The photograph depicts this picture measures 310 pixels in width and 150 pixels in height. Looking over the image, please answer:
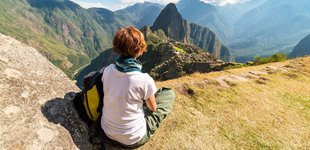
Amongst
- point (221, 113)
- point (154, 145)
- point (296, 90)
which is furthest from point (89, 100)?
point (296, 90)

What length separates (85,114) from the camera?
995 cm

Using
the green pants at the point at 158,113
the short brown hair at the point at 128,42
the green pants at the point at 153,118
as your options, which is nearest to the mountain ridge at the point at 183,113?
the green pants at the point at 153,118

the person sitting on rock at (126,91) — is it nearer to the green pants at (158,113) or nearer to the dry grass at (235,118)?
the green pants at (158,113)

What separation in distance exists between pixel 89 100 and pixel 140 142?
86.9 inches

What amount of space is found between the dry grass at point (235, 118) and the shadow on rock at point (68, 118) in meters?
2.37

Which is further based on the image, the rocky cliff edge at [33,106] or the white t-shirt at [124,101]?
the white t-shirt at [124,101]

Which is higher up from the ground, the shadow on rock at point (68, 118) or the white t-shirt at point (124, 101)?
the white t-shirt at point (124, 101)

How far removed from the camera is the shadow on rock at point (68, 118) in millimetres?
9211

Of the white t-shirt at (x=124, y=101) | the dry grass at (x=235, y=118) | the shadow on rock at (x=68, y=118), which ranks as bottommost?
the dry grass at (x=235, y=118)

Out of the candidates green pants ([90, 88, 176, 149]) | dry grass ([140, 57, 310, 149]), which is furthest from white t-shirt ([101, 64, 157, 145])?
dry grass ([140, 57, 310, 149])

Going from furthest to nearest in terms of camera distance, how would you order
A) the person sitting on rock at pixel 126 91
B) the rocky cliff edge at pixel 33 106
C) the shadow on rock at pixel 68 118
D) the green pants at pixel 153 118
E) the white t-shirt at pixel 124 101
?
the green pants at pixel 153 118 → the shadow on rock at pixel 68 118 → the white t-shirt at pixel 124 101 → the person sitting on rock at pixel 126 91 → the rocky cliff edge at pixel 33 106

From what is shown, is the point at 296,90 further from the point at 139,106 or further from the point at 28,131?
the point at 28,131

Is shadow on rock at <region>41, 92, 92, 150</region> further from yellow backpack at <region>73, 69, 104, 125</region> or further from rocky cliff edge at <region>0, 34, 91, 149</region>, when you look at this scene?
yellow backpack at <region>73, 69, 104, 125</region>

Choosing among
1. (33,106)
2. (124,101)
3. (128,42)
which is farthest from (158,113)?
(33,106)
